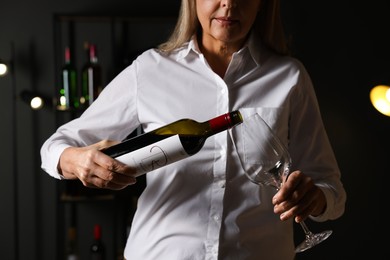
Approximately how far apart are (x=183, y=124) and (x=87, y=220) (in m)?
2.08

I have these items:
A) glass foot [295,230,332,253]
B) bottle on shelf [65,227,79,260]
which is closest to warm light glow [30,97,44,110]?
bottle on shelf [65,227,79,260]

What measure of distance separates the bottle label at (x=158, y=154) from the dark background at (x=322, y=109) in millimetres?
2052

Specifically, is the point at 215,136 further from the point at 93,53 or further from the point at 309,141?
the point at 93,53

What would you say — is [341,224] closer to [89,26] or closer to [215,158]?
[89,26]

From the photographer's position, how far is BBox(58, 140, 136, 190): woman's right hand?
114 cm

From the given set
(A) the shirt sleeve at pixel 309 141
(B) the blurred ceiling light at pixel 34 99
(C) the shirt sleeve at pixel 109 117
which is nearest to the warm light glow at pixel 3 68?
(B) the blurred ceiling light at pixel 34 99

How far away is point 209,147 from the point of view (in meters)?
1.35

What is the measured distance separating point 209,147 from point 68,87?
5.80 feet

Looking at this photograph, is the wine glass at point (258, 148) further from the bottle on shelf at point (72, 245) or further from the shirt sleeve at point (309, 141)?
the bottle on shelf at point (72, 245)

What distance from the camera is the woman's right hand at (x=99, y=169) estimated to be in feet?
3.75

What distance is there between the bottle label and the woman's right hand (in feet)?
0.07

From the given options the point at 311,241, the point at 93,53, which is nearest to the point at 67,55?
the point at 93,53

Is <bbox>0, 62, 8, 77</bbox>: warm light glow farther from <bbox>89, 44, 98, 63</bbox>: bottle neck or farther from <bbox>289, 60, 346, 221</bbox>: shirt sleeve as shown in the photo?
<bbox>289, 60, 346, 221</bbox>: shirt sleeve

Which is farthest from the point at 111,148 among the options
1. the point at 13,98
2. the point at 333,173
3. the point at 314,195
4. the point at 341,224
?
the point at 341,224
